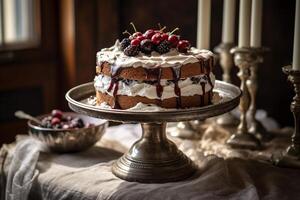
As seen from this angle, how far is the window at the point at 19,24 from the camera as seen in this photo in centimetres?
235

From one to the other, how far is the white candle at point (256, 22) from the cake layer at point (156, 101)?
0.35 meters

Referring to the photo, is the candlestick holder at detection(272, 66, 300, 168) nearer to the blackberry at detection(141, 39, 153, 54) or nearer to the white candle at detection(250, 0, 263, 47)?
the white candle at detection(250, 0, 263, 47)

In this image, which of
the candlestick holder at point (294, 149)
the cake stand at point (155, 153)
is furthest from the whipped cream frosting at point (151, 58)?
the candlestick holder at point (294, 149)

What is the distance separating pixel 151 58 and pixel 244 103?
1.48ft

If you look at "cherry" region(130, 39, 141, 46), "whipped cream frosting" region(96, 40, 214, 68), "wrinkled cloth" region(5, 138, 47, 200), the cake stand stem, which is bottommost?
"wrinkled cloth" region(5, 138, 47, 200)

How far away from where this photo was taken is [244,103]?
184 centimetres

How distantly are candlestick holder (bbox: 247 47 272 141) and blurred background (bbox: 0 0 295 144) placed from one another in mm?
396

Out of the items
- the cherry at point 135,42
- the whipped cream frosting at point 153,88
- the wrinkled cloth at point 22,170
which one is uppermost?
the cherry at point 135,42

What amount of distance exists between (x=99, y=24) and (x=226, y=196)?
1.22 metres

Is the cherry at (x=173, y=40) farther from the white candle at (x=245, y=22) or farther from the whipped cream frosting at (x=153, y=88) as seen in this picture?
the white candle at (x=245, y=22)

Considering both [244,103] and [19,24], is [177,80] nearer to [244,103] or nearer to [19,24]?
[244,103]

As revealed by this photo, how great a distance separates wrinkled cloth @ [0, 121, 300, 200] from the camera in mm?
1460

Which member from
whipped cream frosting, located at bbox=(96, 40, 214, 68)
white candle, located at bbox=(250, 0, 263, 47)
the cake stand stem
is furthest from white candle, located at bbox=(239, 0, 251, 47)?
the cake stand stem

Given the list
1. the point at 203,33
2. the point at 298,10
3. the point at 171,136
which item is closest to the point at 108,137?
the point at 171,136
